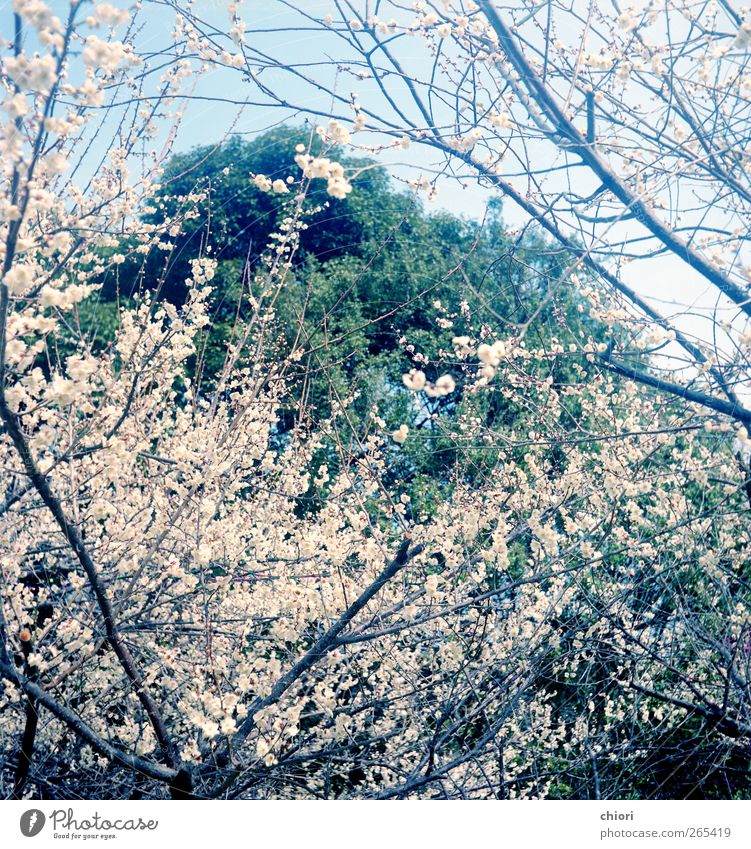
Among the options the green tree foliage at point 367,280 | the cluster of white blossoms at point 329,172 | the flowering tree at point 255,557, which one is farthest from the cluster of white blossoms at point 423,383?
the green tree foliage at point 367,280

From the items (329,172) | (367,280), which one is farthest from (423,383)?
(367,280)

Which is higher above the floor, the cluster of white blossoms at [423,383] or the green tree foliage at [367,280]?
the green tree foliage at [367,280]

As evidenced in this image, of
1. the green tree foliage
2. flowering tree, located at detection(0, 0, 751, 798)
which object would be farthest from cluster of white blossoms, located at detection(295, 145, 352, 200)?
the green tree foliage
